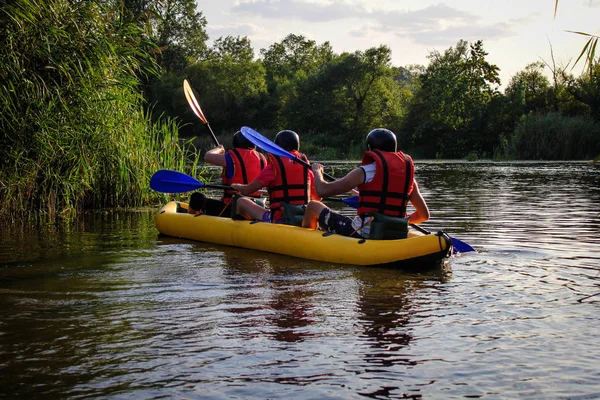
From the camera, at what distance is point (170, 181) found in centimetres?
794

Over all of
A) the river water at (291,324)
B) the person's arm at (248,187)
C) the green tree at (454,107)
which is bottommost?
the river water at (291,324)

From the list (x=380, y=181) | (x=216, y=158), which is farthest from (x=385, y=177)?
(x=216, y=158)

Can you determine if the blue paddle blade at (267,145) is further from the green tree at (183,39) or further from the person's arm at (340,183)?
the green tree at (183,39)

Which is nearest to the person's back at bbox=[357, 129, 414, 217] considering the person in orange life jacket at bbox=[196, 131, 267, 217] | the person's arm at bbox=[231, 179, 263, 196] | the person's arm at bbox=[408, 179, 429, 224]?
the person's arm at bbox=[408, 179, 429, 224]

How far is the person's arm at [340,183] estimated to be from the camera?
534 centimetres

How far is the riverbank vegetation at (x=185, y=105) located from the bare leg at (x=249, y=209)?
5.98 ft

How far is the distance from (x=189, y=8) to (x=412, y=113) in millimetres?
17304

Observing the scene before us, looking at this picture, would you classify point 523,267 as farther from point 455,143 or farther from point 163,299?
point 455,143

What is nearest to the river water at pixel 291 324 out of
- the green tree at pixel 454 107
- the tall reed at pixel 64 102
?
the tall reed at pixel 64 102

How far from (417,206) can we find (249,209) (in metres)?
1.79

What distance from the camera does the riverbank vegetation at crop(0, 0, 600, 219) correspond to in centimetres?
753

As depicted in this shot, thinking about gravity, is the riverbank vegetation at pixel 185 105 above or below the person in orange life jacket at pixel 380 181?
above

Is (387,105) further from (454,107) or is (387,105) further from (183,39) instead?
(183,39)

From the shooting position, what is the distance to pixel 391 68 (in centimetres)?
4434
